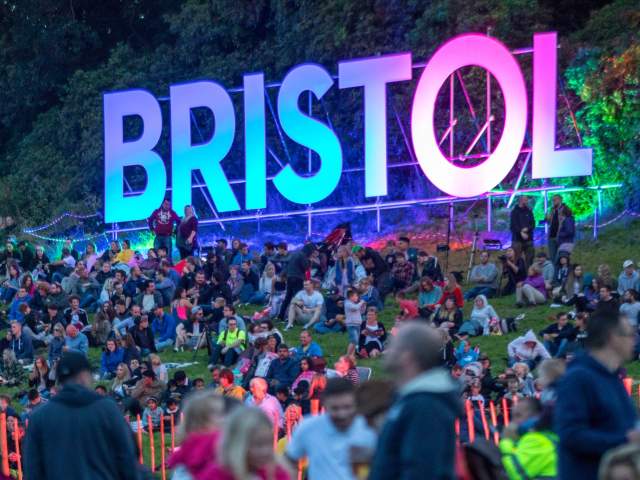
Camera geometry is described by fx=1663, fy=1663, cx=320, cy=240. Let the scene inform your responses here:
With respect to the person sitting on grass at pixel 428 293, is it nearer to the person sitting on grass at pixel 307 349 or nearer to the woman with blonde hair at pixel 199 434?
the person sitting on grass at pixel 307 349

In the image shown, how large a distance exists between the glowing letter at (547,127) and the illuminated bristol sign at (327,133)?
0.02 meters

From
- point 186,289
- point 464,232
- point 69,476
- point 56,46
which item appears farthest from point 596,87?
point 69,476

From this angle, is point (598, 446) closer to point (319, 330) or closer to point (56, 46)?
point (319, 330)

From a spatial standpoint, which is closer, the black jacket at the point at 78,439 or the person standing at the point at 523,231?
the black jacket at the point at 78,439

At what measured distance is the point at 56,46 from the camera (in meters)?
46.3

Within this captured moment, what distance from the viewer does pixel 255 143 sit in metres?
33.9

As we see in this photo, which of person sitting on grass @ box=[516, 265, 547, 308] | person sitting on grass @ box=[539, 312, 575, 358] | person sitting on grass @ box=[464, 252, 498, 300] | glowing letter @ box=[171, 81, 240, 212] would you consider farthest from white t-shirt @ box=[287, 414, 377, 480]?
glowing letter @ box=[171, 81, 240, 212]

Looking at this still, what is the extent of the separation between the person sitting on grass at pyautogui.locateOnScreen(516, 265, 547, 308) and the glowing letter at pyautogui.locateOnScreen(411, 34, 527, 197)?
4747 mm

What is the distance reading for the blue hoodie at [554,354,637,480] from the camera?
7375mm

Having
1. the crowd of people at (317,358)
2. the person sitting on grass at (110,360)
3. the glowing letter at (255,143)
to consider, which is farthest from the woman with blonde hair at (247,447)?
the glowing letter at (255,143)

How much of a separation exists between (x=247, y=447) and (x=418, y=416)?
73 centimetres

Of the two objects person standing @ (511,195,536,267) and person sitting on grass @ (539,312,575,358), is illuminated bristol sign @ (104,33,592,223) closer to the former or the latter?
person standing @ (511,195,536,267)

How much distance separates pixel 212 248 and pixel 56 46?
16.7 m

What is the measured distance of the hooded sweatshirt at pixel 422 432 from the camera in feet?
21.1
